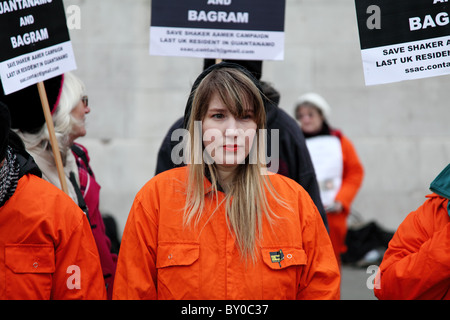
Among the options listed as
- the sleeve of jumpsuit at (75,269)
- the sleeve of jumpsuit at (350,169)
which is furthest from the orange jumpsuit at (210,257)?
the sleeve of jumpsuit at (350,169)

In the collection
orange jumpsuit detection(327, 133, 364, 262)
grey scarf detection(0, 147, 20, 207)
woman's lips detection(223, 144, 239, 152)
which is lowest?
orange jumpsuit detection(327, 133, 364, 262)

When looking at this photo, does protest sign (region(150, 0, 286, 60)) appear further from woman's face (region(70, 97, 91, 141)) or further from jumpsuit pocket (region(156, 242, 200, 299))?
jumpsuit pocket (region(156, 242, 200, 299))

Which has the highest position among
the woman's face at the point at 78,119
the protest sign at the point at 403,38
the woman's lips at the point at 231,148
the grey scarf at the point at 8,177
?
the protest sign at the point at 403,38

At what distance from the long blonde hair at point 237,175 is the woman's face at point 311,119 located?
3494 millimetres

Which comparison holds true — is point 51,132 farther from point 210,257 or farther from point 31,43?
point 210,257

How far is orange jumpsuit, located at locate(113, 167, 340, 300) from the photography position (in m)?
2.50

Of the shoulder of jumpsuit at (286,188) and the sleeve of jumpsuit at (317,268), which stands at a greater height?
the shoulder of jumpsuit at (286,188)

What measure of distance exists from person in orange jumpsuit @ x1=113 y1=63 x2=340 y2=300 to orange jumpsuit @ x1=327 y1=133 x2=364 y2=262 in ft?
10.3

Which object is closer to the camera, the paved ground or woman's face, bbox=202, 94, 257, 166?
woman's face, bbox=202, 94, 257, 166

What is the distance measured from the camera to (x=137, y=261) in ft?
8.27

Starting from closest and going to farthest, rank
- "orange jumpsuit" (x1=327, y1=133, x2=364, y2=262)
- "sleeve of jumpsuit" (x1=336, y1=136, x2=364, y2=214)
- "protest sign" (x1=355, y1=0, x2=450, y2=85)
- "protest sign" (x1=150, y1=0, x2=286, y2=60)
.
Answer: "protest sign" (x1=355, y1=0, x2=450, y2=85) → "protest sign" (x1=150, y1=0, x2=286, y2=60) → "orange jumpsuit" (x1=327, y1=133, x2=364, y2=262) → "sleeve of jumpsuit" (x1=336, y1=136, x2=364, y2=214)

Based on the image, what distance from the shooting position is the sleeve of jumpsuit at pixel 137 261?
2492mm

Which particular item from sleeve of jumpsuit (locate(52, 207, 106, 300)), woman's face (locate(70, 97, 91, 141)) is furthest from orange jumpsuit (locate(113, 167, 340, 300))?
woman's face (locate(70, 97, 91, 141))

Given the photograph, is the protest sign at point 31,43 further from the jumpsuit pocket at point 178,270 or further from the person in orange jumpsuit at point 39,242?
the jumpsuit pocket at point 178,270
